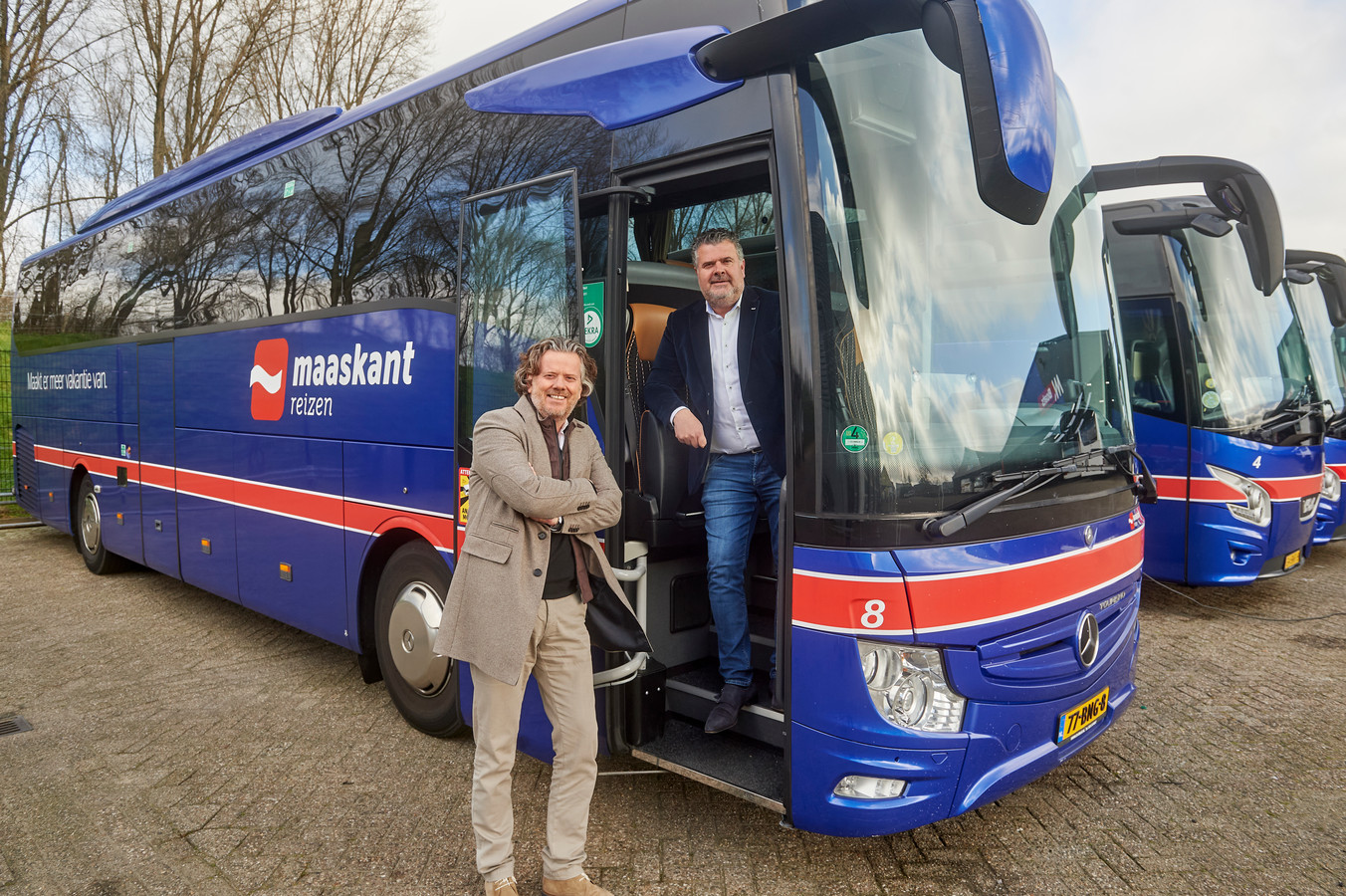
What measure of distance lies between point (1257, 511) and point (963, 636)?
525 centimetres

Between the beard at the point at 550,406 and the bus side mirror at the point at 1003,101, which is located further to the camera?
the beard at the point at 550,406

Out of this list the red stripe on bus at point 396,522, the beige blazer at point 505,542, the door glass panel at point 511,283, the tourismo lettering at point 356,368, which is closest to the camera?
the beige blazer at point 505,542

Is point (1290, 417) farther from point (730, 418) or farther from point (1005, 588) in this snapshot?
point (730, 418)

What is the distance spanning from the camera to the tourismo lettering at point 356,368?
4.57 metres

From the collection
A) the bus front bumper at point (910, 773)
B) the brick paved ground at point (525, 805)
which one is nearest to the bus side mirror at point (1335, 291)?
the brick paved ground at point (525, 805)

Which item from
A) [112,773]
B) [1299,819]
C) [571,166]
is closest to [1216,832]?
[1299,819]

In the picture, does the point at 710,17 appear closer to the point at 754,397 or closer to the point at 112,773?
the point at 754,397

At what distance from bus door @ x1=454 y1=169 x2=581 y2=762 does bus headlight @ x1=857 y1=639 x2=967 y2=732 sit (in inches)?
56.3

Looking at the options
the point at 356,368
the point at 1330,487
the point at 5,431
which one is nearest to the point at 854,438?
the point at 356,368

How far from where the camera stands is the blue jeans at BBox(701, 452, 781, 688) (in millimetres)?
3662

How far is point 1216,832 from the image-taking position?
11.9 ft

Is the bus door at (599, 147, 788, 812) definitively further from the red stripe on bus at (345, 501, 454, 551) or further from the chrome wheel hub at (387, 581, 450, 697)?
the chrome wheel hub at (387, 581, 450, 697)

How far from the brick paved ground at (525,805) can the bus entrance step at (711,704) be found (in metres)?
0.42

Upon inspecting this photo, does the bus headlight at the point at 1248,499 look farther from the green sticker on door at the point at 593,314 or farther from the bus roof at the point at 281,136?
the bus roof at the point at 281,136
